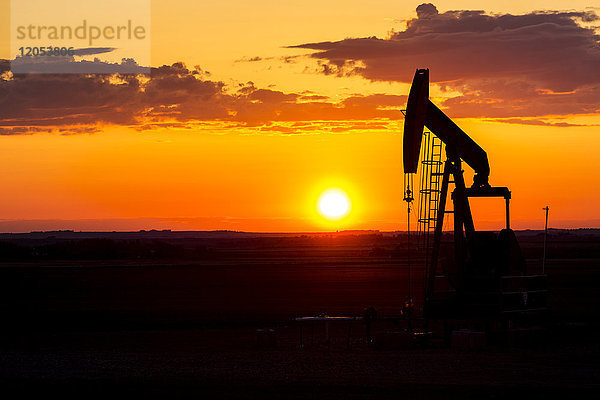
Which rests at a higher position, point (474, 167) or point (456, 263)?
point (474, 167)

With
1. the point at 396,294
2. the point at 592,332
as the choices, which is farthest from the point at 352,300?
the point at 592,332

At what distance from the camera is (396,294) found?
48438 millimetres

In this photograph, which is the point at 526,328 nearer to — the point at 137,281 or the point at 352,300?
the point at 352,300

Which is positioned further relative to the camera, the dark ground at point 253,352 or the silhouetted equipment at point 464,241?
the silhouetted equipment at point 464,241

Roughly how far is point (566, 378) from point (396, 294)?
29486 mm

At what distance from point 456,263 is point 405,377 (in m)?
7.92

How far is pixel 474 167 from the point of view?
90.6 ft

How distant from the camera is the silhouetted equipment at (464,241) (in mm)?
25719

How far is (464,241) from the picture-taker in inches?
1050

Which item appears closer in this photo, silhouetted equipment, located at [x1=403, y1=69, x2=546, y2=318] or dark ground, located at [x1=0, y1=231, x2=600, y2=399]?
dark ground, located at [x1=0, y1=231, x2=600, y2=399]

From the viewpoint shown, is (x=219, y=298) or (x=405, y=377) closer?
(x=405, y=377)

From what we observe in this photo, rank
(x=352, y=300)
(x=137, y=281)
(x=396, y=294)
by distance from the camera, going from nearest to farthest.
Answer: (x=352, y=300), (x=396, y=294), (x=137, y=281)

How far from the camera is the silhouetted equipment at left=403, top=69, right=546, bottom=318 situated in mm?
25719

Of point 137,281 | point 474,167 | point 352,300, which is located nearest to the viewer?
point 474,167
